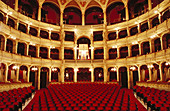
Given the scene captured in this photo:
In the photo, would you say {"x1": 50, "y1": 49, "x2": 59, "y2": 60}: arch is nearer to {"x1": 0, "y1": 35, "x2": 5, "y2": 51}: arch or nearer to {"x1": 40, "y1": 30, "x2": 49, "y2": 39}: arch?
{"x1": 40, "y1": 30, "x2": 49, "y2": 39}: arch

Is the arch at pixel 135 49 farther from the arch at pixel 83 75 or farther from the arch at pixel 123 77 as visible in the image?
the arch at pixel 83 75

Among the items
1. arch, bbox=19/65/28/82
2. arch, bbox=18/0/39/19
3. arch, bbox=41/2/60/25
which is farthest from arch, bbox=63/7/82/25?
arch, bbox=19/65/28/82

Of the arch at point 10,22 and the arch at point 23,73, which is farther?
the arch at point 23,73

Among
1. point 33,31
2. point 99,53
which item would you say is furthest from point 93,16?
point 33,31

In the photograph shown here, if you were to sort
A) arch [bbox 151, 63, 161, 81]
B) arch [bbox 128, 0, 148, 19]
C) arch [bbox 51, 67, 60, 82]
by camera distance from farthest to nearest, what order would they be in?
arch [bbox 51, 67, 60, 82], arch [bbox 128, 0, 148, 19], arch [bbox 151, 63, 161, 81]

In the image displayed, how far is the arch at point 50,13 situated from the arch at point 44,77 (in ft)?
31.4

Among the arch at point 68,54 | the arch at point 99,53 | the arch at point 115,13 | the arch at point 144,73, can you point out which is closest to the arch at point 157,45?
the arch at point 144,73

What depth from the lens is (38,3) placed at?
25.2 m

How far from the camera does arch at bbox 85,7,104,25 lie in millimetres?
29406

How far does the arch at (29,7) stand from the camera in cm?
2292

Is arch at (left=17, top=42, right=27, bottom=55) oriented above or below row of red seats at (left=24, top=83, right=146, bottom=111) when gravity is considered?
above

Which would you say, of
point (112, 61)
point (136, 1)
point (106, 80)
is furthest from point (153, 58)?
point (136, 1)

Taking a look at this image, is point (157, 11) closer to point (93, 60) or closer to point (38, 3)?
point (93, 60)

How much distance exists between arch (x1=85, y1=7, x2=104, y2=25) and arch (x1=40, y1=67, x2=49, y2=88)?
13.7 meters
